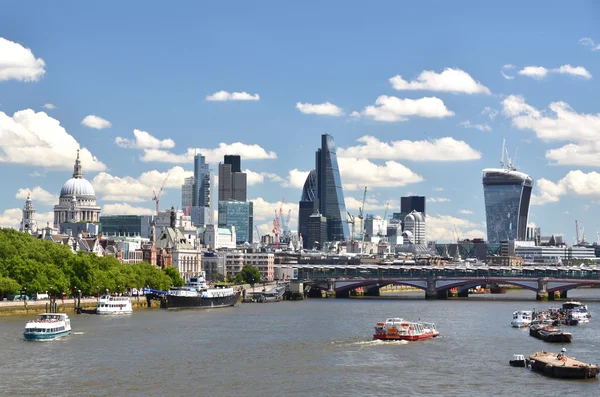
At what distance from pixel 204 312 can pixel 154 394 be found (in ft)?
223

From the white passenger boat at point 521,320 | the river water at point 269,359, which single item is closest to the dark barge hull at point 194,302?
the river water at point 269,359

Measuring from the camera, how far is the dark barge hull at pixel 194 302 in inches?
5192

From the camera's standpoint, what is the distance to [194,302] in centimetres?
13500

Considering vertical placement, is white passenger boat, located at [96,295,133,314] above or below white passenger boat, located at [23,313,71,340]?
above

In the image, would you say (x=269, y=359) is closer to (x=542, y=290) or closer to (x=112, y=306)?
(x=112, y=306)

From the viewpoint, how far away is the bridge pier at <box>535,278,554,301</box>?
166875 millimetres

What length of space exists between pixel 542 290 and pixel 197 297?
58568mm

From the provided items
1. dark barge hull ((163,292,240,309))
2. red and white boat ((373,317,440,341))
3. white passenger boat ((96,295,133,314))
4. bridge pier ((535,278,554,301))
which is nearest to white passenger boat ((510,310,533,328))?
red and white boat ((373,317,440,341))

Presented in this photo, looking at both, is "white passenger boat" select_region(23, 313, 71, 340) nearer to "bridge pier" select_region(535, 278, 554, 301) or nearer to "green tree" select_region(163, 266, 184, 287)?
"green tree" select_region(163, 266, 184, 287)

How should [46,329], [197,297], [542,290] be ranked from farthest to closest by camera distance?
[542,290] → [197,297] → [46,329]

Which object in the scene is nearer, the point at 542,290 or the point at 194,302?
the point at 194,302

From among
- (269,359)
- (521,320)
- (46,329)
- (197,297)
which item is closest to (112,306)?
(197,297)

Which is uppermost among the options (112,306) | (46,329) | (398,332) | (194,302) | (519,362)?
(194,302)

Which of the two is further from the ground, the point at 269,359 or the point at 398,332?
the point at 398,332
